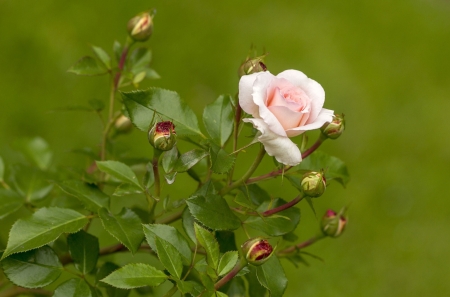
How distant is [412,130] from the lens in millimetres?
2309

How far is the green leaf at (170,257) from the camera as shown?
22.1 inches

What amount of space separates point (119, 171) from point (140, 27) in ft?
0.86

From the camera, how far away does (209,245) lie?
0.58 meters

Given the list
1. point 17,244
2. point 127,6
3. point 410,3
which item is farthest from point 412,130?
point 17,244

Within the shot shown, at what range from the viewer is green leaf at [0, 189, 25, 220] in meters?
0.75

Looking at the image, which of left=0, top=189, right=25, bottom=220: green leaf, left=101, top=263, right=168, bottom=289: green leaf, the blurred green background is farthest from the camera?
the blurred green background

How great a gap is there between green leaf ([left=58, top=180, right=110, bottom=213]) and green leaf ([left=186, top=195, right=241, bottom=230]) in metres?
0.12

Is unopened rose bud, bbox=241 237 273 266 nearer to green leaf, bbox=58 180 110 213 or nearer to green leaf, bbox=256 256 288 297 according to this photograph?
green leaf, bbox=256 256 288 297

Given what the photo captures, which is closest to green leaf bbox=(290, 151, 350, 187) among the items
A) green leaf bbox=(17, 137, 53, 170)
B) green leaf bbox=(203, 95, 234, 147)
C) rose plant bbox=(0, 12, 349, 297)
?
rose plant bbox=(0, 12, 349, 297)

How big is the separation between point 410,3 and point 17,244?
2686 mm

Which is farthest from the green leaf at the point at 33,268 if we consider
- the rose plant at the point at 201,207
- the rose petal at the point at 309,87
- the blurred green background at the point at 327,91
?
the blurred green background at the point at 327,91

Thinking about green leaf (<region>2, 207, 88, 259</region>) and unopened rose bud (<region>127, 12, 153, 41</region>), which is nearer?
green leaf (<region>2, 207, 88, 259</region>)

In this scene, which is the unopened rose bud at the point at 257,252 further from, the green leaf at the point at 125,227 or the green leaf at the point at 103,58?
the green leaf at the point at 103,58

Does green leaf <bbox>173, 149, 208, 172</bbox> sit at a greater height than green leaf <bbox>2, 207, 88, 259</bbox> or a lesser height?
greater
